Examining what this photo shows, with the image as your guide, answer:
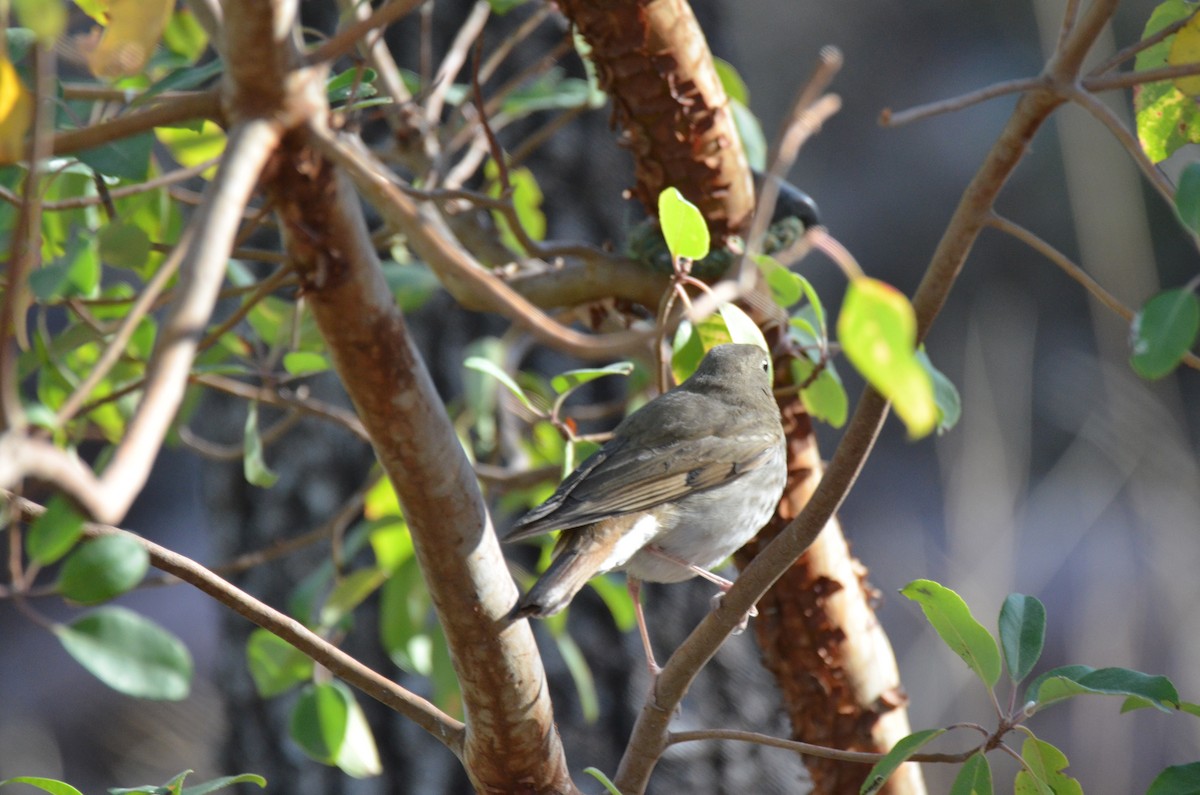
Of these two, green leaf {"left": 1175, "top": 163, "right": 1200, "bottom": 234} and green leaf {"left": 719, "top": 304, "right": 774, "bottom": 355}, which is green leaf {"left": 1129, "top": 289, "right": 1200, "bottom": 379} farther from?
green leaf {"left": 719, "top": 304, "right": 774, "bottom": 355}

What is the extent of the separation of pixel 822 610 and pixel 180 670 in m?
1.04

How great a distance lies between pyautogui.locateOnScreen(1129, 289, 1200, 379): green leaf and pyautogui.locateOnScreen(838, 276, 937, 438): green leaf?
0.40 meters

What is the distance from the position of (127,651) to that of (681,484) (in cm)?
105

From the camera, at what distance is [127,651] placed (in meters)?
0.93

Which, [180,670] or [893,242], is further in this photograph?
[893,242]

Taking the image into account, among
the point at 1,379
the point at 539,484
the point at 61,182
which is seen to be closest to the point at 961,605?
the point at 1,379

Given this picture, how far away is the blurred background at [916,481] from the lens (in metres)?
3.08

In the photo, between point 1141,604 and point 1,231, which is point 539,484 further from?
point 1141,604

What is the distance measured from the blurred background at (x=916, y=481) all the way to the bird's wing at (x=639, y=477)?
473mm

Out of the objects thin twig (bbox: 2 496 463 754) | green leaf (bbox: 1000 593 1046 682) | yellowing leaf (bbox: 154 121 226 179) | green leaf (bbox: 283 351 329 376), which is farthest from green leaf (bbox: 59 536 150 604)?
yellowing leaf (bbox: 154 121 226 179)

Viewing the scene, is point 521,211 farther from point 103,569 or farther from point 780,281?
point 103,569

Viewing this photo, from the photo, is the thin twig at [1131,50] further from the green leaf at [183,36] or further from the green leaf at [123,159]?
the green leaf at [183,36]

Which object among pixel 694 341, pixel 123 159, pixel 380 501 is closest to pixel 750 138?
pixel 694 341

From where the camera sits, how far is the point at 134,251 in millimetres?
1308
